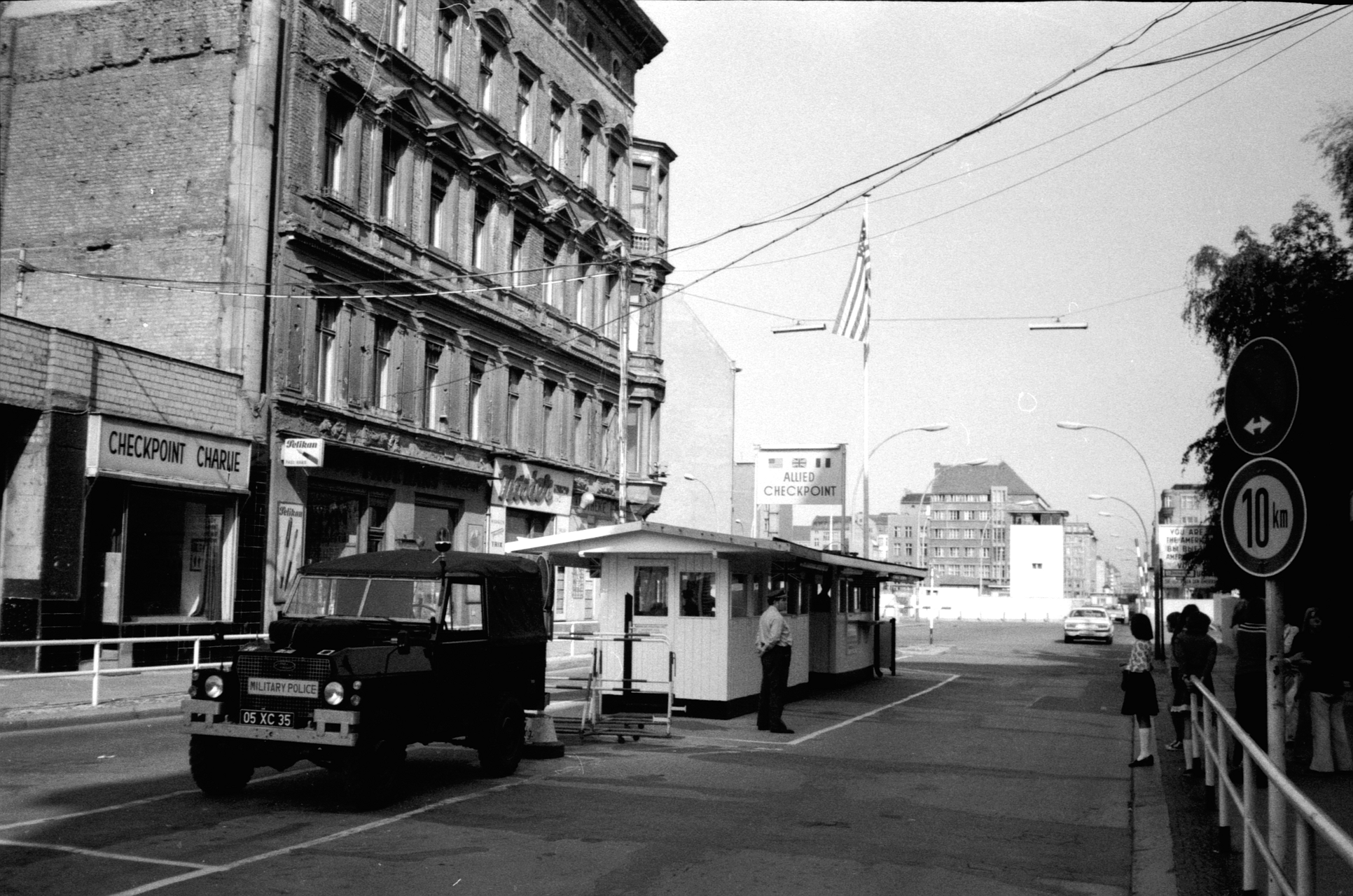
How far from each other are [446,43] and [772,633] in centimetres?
2093

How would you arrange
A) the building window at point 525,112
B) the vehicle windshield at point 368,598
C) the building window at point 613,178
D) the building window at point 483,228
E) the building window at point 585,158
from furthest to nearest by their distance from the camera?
the building window at point 613,178 < the building window at point 585,158 < the building window at point 525,112 < the building window at point 483,228 < the vehicle windshield at point 368,598

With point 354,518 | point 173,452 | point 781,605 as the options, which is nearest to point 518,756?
point 781,605

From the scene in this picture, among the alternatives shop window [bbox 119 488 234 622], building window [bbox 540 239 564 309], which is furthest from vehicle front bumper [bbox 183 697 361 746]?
building window [bbox 540 239 564 309]

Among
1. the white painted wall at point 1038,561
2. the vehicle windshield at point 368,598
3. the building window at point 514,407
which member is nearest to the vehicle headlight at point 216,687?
the vehicle windshield at point 368,598

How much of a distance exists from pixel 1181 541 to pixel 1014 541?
57.8 metres

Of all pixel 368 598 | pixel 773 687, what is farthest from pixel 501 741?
pixel 773 687

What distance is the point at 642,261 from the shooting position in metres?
44.3

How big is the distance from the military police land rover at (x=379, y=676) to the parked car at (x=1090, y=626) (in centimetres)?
4928

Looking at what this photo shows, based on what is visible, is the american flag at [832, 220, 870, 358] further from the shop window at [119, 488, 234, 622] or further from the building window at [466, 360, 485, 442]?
the shop window at [119, 488, 234, 622]

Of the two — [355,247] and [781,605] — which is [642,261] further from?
[781,605]

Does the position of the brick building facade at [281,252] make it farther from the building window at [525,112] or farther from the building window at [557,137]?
the building window at [557,137]

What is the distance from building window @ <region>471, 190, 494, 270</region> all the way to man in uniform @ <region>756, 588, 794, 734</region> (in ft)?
62.3

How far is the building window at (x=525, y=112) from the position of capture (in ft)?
119

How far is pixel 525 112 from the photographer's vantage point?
3672cm
